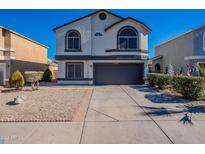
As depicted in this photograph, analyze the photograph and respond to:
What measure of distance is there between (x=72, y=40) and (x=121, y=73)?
638 centimetres

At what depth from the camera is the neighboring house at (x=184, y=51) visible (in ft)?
72.7

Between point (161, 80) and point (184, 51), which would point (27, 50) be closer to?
point (161, 80)

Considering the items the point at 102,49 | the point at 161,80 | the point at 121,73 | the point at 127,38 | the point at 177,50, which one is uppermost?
the point at 127,38

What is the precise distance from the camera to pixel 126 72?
888 inches

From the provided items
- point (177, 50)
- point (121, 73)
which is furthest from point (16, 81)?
point (177, 50)

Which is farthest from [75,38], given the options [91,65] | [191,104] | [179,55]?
[191,104]

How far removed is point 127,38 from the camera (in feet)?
71.5

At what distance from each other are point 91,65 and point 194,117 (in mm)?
15337

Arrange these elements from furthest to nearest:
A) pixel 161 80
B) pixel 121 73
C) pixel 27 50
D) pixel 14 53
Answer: pixel 27 50
pixel 121 73
pixel 14 53
pixel 161 80

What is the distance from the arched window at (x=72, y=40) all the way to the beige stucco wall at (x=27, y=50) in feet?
17.7

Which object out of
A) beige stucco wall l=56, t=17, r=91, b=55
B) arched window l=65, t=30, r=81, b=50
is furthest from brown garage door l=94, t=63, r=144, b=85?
arched window l=65, t=30, r=81, b=50

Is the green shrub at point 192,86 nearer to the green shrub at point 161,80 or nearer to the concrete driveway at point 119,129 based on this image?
the green shrub at point 161,80
